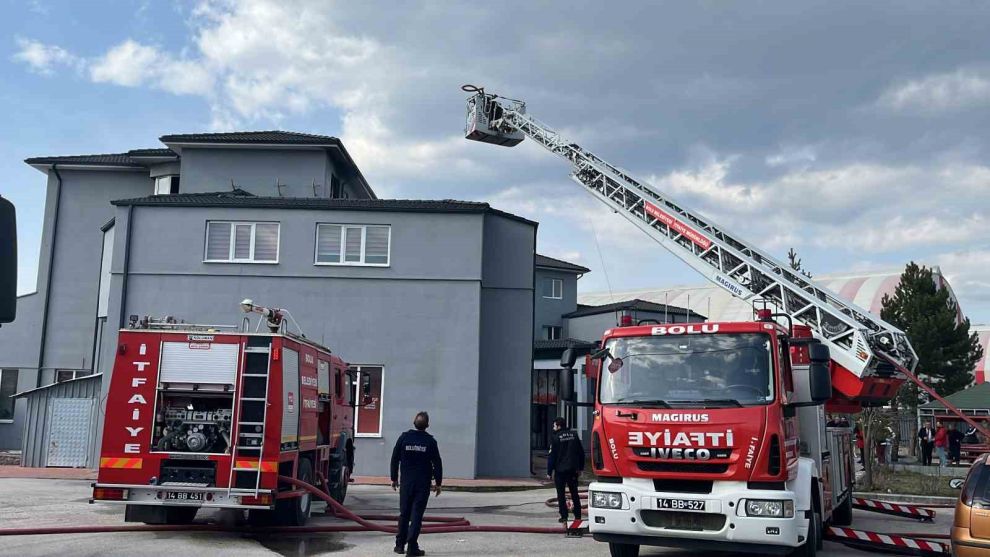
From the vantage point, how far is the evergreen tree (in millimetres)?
41094

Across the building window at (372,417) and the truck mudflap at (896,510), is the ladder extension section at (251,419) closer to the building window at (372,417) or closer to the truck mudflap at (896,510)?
the truck mudflap at (896,510)

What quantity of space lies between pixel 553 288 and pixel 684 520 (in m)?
34.2

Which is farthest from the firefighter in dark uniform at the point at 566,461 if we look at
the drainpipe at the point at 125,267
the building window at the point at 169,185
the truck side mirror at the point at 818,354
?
the building window at the point at 169,185

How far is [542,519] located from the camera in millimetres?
14016

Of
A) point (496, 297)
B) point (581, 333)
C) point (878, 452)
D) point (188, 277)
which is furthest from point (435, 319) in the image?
point (581, 333)

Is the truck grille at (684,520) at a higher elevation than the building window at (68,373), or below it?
below

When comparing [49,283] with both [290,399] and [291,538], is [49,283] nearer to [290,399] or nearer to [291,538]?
[290,399]

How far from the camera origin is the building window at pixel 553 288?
140 ft

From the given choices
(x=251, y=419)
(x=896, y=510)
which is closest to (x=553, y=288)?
(x=896, y=510)

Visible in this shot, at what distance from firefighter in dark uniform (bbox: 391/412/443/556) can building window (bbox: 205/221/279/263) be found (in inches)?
496

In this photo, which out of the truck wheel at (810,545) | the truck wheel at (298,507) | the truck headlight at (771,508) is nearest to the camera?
the truck headlight at (771,508)

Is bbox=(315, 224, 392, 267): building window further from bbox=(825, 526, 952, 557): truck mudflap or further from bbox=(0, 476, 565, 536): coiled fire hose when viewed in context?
bbox=(825, 526, 952, 557): truck mudflap

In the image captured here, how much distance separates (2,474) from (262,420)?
468 inches

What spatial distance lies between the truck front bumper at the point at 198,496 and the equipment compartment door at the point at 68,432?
473 inches
